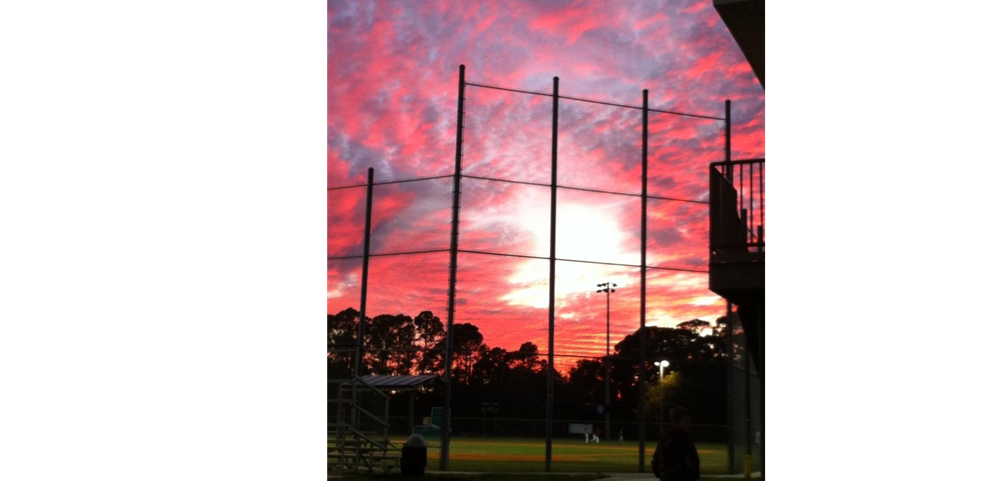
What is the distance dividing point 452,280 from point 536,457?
1007 cm

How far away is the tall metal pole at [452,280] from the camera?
1475 cm

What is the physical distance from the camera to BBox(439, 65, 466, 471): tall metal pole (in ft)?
48.4

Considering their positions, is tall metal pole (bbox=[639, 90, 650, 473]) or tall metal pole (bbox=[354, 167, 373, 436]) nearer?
tall metal pole (bbox=[354, 167, 373, 436])

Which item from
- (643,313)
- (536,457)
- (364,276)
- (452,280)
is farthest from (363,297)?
(536,457)

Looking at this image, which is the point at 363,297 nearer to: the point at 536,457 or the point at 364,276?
the point at 364,276

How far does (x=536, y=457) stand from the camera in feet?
78.0

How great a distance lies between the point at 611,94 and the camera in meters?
19.1

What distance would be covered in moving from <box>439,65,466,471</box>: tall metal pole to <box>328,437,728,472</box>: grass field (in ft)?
3.59

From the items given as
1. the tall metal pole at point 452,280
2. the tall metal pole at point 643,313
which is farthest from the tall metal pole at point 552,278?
the tall metal pole at point 452,280

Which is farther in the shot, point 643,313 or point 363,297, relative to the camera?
point 363,297

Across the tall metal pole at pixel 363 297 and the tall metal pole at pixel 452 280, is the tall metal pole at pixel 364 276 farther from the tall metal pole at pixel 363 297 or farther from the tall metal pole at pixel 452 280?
the tall metal pole at pixel 452 280

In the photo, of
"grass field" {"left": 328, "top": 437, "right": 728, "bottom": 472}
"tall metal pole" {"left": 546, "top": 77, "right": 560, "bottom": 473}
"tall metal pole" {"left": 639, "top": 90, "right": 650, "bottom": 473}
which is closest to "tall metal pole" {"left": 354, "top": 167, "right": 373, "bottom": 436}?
"grass field" {"left": 328, "top": 437, "right": 728, "bottom": 472}

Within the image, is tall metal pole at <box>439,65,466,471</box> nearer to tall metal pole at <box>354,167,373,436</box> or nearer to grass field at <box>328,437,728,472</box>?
grass field at <box>328,437,728,472</box>
